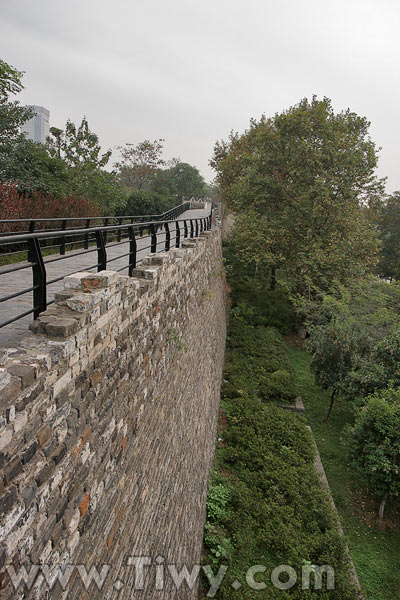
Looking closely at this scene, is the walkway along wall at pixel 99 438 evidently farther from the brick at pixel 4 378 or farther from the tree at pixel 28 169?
the tree at pixel 28 169

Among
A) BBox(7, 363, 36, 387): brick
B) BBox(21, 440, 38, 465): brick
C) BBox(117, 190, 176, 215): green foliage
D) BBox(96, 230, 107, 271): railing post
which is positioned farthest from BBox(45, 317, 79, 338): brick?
BBox(117, 190, 176, 215): green foliage

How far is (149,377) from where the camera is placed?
4.21 meters

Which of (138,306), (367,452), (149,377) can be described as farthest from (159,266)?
(367,452)

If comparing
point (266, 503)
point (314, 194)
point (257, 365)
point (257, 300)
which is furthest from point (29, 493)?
point (257, 300)

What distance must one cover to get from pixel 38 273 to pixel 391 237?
37792 millimetres

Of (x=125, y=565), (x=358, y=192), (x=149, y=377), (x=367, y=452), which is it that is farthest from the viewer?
(x=358, y=192)

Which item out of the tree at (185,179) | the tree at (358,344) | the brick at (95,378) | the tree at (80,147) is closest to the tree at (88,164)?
the tree at (80,147)

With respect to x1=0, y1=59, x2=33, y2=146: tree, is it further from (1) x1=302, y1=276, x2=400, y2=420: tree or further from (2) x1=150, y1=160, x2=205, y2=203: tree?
(2) x1=150, y1=160, x2=205, y2=203: tree

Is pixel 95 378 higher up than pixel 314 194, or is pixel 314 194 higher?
pixel 314 194

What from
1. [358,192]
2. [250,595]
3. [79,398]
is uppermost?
[358,192]

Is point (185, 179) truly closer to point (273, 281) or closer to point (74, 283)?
point (273, 281)

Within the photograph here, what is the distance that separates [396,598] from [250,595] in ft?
11.0

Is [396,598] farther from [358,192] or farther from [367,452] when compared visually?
[358,192]

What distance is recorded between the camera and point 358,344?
43.0 ft
